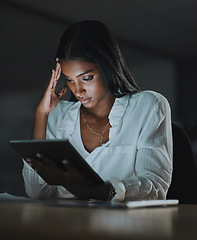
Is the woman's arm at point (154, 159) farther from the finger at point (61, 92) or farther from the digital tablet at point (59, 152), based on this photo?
the finger at point (61, 92)

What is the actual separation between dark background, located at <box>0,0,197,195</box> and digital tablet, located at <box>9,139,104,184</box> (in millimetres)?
1400

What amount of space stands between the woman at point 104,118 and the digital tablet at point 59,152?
38cm

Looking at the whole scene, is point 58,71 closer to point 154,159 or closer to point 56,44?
point 56,44

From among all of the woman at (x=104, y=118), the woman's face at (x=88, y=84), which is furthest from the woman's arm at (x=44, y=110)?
the woman's face at (x=88, y=84)

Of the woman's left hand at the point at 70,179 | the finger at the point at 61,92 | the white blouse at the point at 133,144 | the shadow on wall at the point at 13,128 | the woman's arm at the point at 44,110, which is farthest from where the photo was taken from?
the shadow on wall at the point at 13,128

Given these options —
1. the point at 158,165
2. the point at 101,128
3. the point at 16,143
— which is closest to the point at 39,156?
the point at 16,143

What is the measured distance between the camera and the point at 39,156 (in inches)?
52.7

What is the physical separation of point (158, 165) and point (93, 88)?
1.89 ft

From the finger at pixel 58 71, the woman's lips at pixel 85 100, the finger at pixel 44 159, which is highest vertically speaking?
the finger at pixel 58 71

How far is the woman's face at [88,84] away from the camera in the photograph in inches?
83.6

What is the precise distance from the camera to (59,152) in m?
1.26

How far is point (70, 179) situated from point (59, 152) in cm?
12

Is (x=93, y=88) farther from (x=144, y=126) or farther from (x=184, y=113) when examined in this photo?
(x=184, y=113)

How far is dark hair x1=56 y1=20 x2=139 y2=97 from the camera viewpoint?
2057 mm
